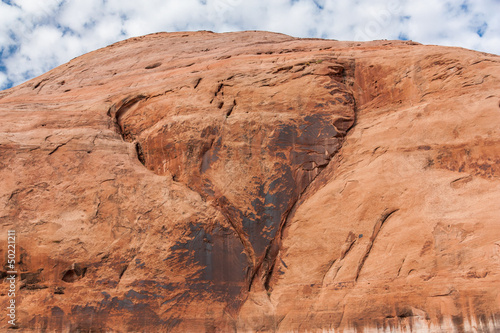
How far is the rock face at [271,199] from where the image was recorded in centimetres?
988

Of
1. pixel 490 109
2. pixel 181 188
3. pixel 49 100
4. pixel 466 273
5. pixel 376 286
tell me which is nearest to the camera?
pixel 466 273

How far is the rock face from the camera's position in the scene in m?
9.88

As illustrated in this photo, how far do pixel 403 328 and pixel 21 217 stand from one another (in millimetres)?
10246

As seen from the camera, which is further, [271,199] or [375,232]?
[271,199]

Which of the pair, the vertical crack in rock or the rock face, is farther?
the vertical crack in rock

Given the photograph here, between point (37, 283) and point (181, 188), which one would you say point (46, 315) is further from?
point (181, 188)

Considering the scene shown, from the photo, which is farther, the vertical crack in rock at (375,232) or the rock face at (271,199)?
the vertical crack in rock at (375,232)

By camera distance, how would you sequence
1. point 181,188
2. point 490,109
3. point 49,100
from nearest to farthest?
point 490,109 < point 181,188 < point 49,100

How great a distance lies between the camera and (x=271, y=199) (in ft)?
38.0

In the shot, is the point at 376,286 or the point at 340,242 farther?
the point at 340,242

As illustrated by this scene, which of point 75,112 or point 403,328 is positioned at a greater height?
point 75,112

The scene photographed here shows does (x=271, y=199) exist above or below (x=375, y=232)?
above

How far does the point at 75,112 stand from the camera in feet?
44.0

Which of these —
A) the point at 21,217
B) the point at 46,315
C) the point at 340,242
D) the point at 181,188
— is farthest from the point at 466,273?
the point at 21,217
